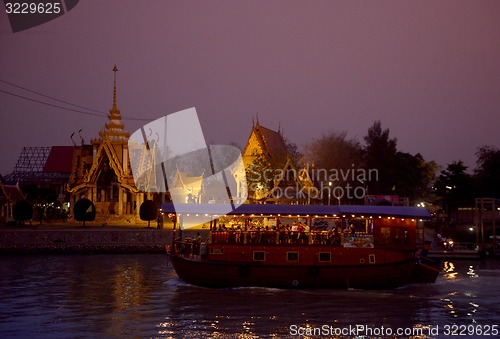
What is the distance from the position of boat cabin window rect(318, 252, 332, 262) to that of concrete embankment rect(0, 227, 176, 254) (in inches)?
748

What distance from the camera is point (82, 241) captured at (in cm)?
4500

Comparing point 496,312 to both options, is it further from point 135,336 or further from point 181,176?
point 181,176

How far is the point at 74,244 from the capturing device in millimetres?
44719

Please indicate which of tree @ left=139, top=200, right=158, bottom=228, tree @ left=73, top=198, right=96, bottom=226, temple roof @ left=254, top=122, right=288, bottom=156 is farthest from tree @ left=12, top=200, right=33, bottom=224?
temple roof @ left=254, top=122, right=288, bottom=156

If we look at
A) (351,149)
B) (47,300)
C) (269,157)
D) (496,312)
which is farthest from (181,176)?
(496,312)

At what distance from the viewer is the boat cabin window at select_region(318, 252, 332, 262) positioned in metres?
28.0

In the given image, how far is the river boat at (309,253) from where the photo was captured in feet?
91.4

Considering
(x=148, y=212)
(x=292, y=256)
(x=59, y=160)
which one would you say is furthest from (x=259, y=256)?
(x=59, y=160)

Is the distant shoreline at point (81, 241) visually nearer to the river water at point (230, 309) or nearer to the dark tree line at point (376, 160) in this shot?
the river water at point (230, 309)

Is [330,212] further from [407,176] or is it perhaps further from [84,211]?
[407,176]

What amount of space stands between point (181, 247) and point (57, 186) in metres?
62.2

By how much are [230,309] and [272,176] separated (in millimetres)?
37019
